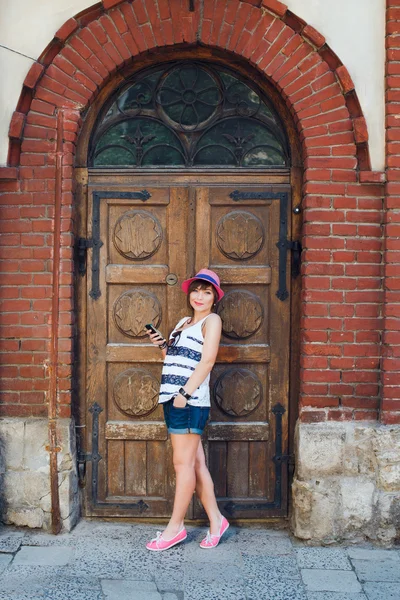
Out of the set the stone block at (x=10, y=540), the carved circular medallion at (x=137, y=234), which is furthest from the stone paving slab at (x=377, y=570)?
the carved circular medallion at (x=137, y=234)

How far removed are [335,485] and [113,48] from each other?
3.36 meters

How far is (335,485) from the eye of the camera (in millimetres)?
4477

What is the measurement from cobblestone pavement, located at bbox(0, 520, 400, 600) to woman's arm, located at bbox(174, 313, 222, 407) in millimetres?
1050

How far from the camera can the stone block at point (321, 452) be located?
14.7 feet

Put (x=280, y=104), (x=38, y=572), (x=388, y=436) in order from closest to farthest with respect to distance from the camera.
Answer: (x=38, y=572)
(x=388, y=436)
(x=280, y=104)

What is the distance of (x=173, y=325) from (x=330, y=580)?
197cm

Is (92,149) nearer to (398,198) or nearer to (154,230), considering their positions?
(154,230)

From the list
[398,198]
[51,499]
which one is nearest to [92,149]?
[398,198]

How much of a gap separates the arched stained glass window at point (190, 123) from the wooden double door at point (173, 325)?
175mm

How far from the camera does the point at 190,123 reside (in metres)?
4.79

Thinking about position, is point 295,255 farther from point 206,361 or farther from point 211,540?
point 211,540

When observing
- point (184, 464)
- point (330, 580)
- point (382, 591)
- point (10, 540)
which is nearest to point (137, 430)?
point (184, 464)

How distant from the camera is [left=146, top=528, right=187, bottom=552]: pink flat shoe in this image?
4.34 meters

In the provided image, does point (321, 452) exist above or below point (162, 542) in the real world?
above
